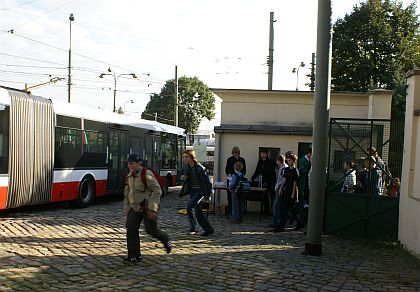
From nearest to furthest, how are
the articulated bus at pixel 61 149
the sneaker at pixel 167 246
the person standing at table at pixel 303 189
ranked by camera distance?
1. the sneaker at pixel 167 246
2. the person standing at table at pixel 303 189
3. the articulated bus at pixel 61 149

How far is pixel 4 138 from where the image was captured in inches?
446

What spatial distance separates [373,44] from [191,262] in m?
28.8

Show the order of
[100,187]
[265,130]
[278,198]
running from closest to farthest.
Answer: [278,198], [265,130], [100,187]

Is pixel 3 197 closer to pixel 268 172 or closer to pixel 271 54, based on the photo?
pixel 268 172

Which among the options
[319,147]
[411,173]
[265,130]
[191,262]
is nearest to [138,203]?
[191,262]

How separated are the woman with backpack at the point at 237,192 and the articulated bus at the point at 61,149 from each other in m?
4.85

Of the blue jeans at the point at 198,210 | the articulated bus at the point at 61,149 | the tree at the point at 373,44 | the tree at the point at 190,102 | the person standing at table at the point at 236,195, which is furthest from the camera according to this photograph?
the tree at the point at 190,102

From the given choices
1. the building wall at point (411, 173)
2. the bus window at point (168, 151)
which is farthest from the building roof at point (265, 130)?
the bus window at point (168, 151)

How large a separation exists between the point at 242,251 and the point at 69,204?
7.89m

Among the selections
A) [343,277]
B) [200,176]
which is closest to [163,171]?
[200,176]

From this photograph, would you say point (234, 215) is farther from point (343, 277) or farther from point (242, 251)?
point (343, 277)

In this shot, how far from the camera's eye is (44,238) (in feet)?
30.1

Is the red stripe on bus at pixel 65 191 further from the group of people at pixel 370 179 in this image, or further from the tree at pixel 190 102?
the tree at pixel 190 102

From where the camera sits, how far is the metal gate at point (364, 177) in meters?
10.5
